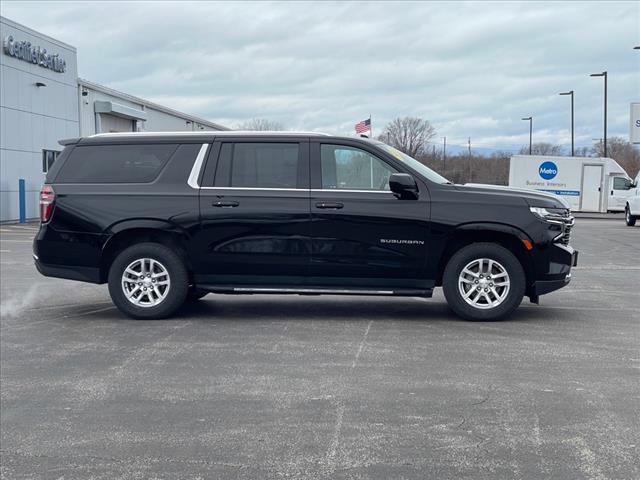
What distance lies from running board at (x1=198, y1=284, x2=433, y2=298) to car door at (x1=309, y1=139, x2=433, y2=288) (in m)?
0.06

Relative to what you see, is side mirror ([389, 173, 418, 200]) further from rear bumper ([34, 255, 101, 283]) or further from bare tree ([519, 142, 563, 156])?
bare tree ([519, 142, 563, 156])

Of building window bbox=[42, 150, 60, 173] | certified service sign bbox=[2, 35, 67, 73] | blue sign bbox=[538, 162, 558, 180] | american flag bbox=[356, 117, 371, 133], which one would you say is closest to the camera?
american flag bbox=[356, 117, 371, 133]

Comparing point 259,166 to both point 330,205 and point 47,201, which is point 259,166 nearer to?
point 330,205

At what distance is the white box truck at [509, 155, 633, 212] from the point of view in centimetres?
3578

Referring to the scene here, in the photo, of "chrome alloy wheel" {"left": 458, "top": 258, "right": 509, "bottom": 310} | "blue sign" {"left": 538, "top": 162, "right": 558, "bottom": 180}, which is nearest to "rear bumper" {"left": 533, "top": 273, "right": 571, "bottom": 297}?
"chrome alloy wheel" {"left": 458, "top": 258, "right": 509, "bottom": 310}

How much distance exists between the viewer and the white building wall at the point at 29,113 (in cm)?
2680

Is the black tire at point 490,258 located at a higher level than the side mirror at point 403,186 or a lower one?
lower

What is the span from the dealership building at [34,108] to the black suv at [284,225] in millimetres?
20707

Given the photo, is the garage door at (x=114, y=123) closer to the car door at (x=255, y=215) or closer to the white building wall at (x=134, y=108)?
the white building wall at (x=134, y=108)

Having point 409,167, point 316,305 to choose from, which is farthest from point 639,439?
point 316,305

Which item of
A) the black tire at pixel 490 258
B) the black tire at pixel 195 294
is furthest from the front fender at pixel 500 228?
the black tire at pixel 195 294

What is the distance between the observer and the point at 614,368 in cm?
589

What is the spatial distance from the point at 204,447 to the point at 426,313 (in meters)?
4.48

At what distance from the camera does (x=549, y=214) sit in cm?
765
